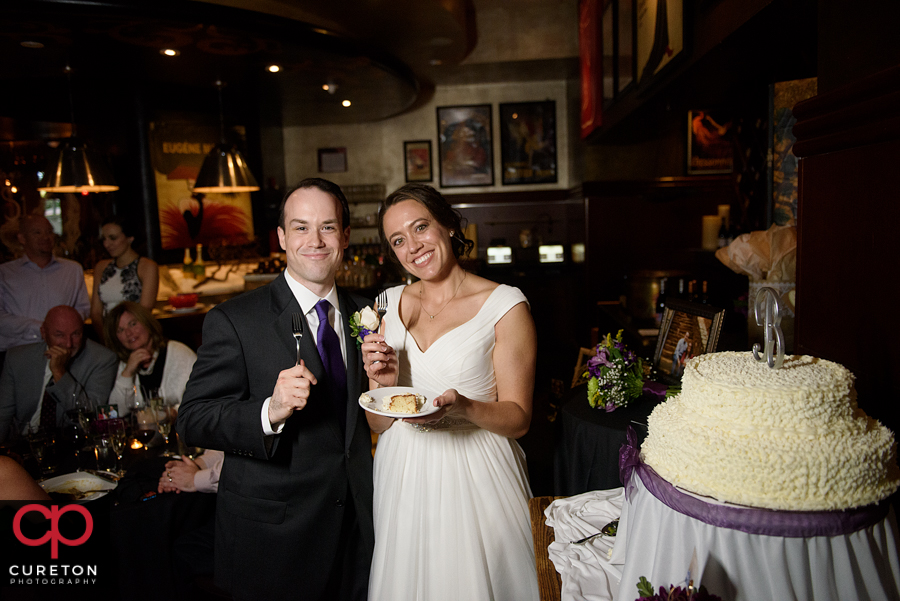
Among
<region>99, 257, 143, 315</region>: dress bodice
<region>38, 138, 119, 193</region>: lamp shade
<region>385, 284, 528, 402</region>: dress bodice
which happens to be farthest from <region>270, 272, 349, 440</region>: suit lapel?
<region>38, 138, 119, 193</region>: lamp shade

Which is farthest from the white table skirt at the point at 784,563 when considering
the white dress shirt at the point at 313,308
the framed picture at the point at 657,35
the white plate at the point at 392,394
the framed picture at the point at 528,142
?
the framed picture at the point at 528,142

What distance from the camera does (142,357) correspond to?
11.8 feet

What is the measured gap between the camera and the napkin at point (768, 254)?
2.63 m

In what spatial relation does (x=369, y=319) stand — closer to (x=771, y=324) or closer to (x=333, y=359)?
(x=333, y=359)

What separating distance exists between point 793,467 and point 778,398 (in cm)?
12

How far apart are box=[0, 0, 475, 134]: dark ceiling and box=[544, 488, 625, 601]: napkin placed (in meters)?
4.53

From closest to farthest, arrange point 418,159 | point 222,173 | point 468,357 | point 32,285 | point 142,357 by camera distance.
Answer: point 468,357 < point 142,357 < point 32,285 < point 222,173 < point 418,159

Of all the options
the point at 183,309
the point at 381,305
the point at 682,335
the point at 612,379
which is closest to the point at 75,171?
the point at 183,309

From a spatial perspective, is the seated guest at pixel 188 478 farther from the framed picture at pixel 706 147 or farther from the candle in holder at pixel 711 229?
the framed picture at pixel 706 147

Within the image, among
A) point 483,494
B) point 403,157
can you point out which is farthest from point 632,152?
point 483,494

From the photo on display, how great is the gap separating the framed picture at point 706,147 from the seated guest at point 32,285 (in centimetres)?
697

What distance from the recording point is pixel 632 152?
757 cm

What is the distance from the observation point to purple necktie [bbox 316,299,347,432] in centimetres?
194

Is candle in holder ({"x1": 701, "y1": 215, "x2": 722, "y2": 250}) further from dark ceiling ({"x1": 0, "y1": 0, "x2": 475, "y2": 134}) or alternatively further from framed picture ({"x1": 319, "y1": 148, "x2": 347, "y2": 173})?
framed picture ({"x1": 319, "y1": 148, "x2": 347, "y2": 173})
